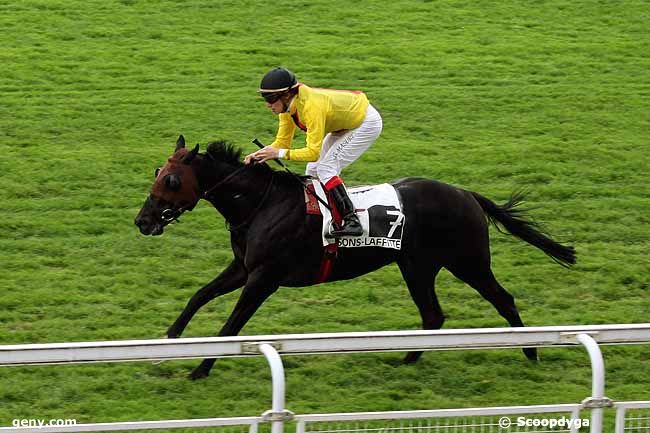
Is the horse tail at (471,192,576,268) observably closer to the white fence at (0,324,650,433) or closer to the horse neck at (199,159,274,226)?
the horse neck at (199,159,274,226)

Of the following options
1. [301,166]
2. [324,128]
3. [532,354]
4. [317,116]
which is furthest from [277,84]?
[301,166]

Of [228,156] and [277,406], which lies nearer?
[277,406]

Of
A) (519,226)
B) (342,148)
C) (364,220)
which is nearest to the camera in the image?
(364,220)

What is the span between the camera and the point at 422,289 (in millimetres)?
6875

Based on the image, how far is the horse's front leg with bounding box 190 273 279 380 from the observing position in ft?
21.1

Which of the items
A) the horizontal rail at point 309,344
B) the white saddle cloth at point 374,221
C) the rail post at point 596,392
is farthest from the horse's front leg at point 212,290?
the rail post at point 596,392

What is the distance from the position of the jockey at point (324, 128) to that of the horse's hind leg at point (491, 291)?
0.76m

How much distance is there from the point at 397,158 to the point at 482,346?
5.77 meters

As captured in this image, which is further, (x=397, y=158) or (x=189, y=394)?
(x=397, y=158)

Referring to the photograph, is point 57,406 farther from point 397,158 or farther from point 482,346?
point 397,158

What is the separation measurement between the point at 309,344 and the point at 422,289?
7.04ft

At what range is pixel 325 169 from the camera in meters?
6.74

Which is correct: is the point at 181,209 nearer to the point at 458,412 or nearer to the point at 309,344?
the point at 309,344

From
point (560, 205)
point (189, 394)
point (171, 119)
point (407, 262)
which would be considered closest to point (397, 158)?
point (560, 205)
